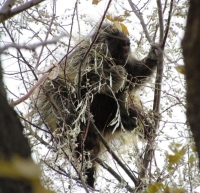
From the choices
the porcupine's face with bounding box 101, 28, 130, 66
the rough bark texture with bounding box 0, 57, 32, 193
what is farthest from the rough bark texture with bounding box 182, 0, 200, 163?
the porcupine's face with bounding box 101, 28, 130, 66

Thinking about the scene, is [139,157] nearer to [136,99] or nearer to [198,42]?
[136,99]

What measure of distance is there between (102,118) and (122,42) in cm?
70

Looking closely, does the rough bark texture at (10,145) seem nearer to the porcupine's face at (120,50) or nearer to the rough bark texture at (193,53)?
the rough bark texture at (193,53)

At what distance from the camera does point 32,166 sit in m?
0.55

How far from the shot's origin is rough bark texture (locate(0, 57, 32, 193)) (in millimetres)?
601

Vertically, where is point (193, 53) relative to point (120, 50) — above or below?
below

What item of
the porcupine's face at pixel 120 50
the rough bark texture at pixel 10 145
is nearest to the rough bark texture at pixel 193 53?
the rough bark texture at pixel 10 145

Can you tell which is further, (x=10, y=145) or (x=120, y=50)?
(x=120, y=50)

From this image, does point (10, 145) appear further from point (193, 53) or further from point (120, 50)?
point (120, 50)

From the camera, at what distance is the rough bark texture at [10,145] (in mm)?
601

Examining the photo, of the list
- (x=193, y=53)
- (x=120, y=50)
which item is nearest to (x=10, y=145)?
(x=193, y=53)

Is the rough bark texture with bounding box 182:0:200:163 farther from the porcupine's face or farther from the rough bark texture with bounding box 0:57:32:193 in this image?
the porcupine's face

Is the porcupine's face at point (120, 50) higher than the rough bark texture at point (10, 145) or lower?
higher

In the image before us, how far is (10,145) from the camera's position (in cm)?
61
